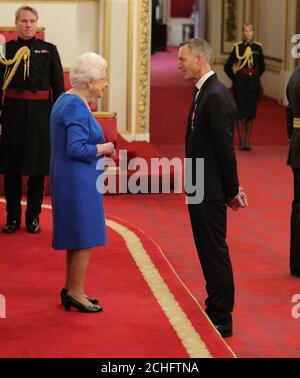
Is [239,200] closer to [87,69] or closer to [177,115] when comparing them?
[87,69]

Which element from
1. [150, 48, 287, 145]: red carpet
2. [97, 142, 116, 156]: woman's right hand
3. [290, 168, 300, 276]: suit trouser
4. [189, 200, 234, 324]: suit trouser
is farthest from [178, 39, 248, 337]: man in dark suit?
[150, 48, 287, 145]: red carpet

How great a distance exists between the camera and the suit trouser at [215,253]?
5.94 metres

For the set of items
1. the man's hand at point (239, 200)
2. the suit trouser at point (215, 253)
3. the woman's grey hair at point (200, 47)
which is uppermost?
the woman's grey hair at point (200, 47)

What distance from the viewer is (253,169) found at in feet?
41.0

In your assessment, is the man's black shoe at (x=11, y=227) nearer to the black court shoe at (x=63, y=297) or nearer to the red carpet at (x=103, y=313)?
the red carpet at (x=103, y=313)

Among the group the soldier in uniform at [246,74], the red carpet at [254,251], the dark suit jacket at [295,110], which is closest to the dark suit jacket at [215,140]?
→ the red carpet at [254,251]

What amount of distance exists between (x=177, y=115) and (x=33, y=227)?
398 inches

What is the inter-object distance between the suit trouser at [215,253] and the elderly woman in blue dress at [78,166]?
1.80 feet

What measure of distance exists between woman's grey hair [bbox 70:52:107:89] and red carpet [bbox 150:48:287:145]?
8.77 metres

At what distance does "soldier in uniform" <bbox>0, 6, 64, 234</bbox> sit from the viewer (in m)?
8.27

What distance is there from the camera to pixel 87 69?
579 cm

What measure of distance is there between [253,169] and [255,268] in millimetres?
4899
